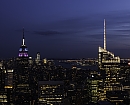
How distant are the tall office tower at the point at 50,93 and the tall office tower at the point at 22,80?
1485mm

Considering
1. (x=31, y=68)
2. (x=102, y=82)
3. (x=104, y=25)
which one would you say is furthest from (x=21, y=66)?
(x=102, y=82)

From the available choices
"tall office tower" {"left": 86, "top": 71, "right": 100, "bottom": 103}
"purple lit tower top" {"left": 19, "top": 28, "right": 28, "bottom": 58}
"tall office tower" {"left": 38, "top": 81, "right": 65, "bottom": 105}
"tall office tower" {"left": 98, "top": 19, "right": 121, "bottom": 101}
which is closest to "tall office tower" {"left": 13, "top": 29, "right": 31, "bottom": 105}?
"purple lit tower top" {"left": 19, "top": 28, "right": 28, "bottom": 58}

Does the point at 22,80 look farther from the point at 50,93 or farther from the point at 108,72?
the point at 50,93

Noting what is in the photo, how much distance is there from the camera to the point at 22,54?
4334 centimetres

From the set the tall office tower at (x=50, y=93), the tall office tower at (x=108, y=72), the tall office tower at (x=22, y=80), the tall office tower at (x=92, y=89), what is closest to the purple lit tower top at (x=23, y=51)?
the tall office tower at (x=22, y=80)

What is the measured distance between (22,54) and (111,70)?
48.4ft

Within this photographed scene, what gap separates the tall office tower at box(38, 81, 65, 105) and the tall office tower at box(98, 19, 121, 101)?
466cm

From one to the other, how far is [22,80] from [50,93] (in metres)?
11.9

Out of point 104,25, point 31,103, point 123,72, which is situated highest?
point 104,25

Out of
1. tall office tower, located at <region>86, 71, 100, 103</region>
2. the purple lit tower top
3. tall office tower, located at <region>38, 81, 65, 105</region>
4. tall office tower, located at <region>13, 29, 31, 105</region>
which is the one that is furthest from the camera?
the purple lit tower top

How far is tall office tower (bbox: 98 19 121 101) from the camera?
28197mm

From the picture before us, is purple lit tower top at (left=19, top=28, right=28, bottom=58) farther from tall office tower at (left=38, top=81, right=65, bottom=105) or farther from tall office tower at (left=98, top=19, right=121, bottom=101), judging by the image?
tall office tower at (left=38, top=81, right=65, bottom=105)

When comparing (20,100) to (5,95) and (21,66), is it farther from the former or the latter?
(21,66)

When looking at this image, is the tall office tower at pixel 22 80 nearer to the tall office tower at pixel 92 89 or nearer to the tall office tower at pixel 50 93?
the tall office tower at pixel 50 93
